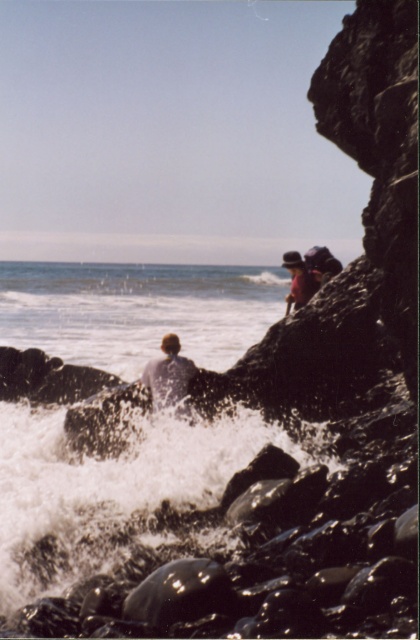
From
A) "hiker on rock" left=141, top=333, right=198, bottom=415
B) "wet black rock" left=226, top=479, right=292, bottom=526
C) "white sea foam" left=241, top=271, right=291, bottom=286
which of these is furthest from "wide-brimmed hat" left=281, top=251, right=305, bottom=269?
"white sea foam" left=241, top=271, right=291, bottom=286

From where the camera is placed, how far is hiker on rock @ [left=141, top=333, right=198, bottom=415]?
25.5 ft

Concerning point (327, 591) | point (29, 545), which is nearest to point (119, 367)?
point (29, 545)

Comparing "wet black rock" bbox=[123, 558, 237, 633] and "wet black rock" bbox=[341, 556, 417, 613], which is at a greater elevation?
"wet black rock" bbox=[341, 556, 417, 613]

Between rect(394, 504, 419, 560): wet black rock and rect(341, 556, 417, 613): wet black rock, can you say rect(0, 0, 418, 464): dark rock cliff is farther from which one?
rect(341, 556, 417, 613): wet black rock

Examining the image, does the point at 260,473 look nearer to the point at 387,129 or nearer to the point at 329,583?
the point at 329,583

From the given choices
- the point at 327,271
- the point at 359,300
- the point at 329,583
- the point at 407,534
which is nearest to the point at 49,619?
the point at 329,583

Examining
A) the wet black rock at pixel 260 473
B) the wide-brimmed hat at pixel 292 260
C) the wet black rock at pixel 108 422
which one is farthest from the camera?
the wide-brimmed hat at pixel 292 260

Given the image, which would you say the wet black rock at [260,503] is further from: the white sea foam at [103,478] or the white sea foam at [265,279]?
the white sea foam at [265,279]

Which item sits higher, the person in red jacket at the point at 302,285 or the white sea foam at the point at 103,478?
the person in red jacket at the point at 302,285

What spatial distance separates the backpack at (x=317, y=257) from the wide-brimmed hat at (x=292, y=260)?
0.17m

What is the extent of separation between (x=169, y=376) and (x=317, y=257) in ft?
7.71

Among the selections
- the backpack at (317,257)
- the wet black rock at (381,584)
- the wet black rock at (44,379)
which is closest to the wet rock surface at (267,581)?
the wet black rock at (381,584)

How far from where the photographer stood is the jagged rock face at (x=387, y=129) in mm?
4375

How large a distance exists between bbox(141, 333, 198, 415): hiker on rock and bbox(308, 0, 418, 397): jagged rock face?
9.99 feet
